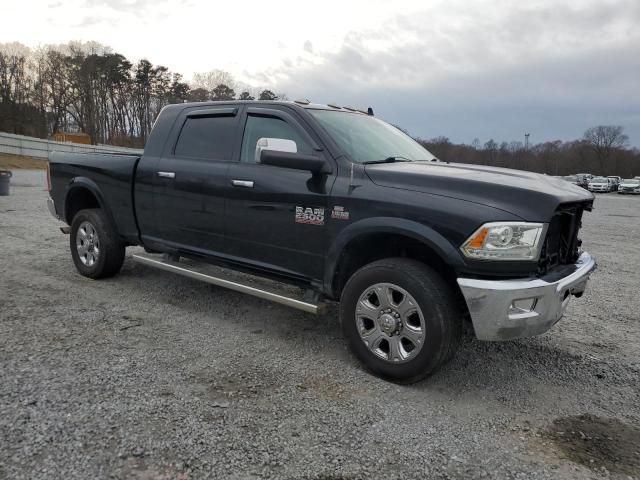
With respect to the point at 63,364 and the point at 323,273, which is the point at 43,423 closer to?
the point at 63,364

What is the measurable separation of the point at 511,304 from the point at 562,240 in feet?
2.90

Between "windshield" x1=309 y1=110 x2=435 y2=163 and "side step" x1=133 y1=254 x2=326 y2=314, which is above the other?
"windshield" x1=309 y1=110 x2=435 y2=163

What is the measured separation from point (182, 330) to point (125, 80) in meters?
65.3

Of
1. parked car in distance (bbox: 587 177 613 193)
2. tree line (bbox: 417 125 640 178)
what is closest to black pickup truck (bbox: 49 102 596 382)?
parked car in distance (bbox: 587 177 613 193)

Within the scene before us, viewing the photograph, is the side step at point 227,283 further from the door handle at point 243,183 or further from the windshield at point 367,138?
the windshield at point 367,138

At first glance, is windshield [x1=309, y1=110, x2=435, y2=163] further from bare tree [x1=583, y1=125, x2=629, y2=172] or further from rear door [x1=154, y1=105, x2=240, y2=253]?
bare tree [x1=583, y1=125, x2=629, y2=172]

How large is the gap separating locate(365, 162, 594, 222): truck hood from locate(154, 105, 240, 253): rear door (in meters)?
1.52

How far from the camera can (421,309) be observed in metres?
3.24

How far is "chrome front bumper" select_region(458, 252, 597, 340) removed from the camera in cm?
301

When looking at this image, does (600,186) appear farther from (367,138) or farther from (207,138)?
(207,138)

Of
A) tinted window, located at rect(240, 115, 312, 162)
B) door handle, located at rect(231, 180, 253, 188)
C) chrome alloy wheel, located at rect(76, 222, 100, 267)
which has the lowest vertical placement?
chrome alloy wheel, located at rect(76, 222, 100, 267)

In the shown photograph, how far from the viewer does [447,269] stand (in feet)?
11.4

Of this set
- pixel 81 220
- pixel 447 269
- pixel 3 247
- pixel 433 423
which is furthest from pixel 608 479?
pixel 3 247

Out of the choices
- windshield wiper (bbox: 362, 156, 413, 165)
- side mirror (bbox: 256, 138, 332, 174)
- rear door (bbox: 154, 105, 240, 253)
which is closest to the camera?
side mirror (bbox: 256, 138, 332, 174)
